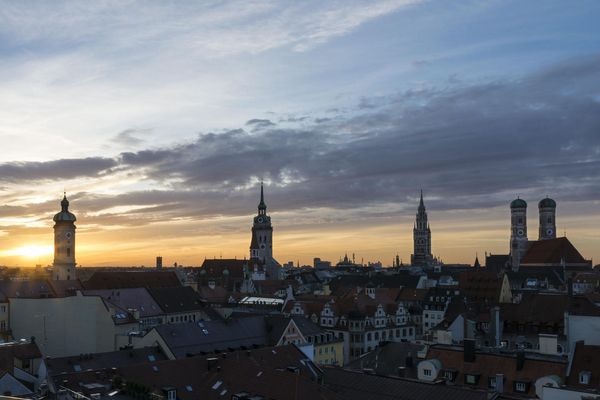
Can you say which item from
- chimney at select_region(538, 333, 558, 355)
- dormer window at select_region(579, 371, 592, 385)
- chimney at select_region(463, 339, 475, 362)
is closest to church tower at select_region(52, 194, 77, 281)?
chimney at select_region(538, 333, 558, 355)

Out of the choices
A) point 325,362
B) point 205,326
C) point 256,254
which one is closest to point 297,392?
point 205,326

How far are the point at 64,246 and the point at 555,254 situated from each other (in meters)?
111

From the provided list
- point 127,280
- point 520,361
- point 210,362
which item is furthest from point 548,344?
point 127,280

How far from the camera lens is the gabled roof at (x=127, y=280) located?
112 metres

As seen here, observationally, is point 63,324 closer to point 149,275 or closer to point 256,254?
point 149,275

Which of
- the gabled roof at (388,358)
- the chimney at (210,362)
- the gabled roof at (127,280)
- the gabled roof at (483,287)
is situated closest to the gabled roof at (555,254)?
the gabled roof at (483,287)

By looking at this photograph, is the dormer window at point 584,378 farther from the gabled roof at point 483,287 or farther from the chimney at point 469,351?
the gabled roof at point 483,287

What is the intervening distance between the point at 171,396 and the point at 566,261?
14001cm

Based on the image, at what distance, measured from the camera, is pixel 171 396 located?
44781mm

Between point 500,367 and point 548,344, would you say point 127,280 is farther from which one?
point 500,367

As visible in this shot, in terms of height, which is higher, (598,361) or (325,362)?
(598,361)

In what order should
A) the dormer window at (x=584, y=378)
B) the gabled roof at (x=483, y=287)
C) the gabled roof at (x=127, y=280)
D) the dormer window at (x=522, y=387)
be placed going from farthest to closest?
the gabled roof at (x=483, y=287), the gabled roof at (x=127, y=280), the dormer window at (x=522, y=387), the dormer window at (x=584, y=378)

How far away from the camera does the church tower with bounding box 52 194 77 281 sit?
125250 mm

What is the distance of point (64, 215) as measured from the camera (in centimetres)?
12669
